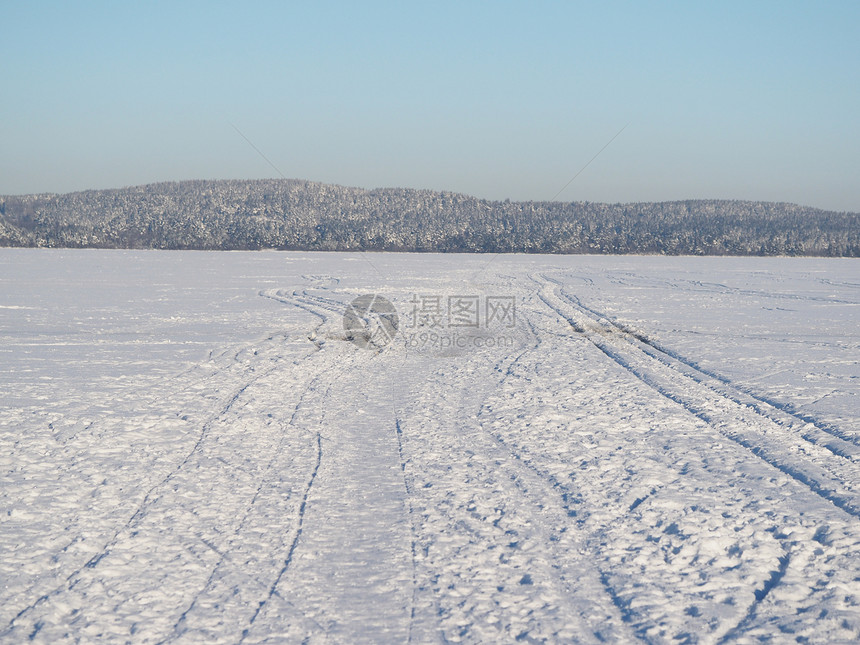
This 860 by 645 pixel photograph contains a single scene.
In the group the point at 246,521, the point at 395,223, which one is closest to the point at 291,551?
the point at 246,521

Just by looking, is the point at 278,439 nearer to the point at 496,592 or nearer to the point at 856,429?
the point at 496,592

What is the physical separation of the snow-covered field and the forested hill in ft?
197

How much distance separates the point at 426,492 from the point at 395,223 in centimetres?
7976

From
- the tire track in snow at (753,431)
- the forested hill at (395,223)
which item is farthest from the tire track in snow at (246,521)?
the forested hill at (395,223)

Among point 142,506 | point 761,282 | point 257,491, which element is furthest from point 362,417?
point 761,282

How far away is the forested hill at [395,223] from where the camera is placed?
232 feet

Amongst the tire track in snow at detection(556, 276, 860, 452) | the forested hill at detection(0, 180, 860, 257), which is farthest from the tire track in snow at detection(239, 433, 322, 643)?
the forested hill at detection(0, 180, 860, 257)

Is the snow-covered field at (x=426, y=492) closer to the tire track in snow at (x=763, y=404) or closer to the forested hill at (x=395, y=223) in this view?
the tire track in snow at (x=763, y=404)

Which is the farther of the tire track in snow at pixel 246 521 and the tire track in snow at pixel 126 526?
the tire track in snow at pixel 126 526

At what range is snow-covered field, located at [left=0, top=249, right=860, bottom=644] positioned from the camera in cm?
306

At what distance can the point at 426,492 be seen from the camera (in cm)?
448

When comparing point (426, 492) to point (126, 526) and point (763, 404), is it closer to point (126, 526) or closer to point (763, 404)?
point (126, 526)

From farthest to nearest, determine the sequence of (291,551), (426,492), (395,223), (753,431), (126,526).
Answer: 1. (395,223)
2. (753,431)
3. (426,492)
4. (126,526)
5. (291,551)

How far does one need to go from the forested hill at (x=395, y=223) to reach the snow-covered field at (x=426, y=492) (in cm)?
6018
